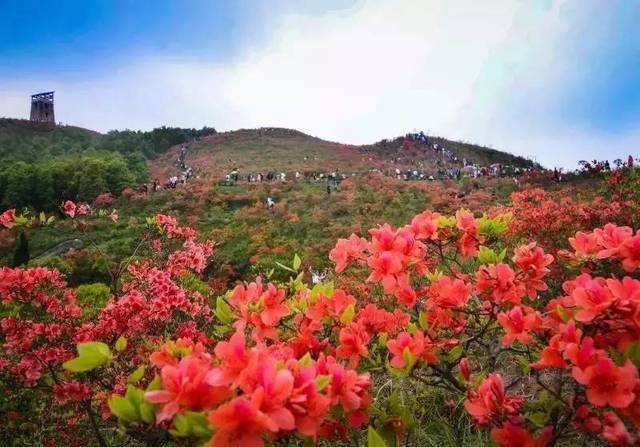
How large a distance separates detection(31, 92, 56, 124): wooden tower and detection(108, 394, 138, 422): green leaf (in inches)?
2488

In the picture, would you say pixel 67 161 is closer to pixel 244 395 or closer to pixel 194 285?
pixel 194 285

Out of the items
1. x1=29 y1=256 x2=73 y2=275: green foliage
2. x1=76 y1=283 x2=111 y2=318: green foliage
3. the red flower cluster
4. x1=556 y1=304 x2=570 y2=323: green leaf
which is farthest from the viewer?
x1=29 y1=256 x2=73 y2=275: green foliage

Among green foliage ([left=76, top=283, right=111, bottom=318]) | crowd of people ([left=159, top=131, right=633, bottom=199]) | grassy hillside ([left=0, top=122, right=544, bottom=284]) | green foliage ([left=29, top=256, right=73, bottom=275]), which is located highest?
crowd of people ([left=159, top=131, right=633, bottom=199])

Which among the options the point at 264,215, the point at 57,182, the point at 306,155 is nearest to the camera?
the point at 264,215

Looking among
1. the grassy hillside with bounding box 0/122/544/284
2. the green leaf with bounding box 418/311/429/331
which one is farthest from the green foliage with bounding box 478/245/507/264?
the grassy hillside with bounding box 0/122/544/284

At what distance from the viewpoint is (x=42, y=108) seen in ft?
179

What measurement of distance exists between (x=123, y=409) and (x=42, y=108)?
→ 65.8 meters

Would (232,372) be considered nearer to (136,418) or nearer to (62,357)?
(136,418)

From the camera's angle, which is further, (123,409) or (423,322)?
(423,322)

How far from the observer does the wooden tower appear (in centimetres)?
5403

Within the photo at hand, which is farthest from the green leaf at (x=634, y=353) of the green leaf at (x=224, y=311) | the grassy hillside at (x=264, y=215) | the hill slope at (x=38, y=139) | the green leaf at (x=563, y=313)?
the hill slope at (x=38, y=139)

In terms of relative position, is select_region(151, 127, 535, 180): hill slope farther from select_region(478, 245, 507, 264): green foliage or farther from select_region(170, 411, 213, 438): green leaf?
select_region(170, 411, 213, 438): green leaf

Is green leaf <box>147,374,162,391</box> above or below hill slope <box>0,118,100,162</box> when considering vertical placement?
below

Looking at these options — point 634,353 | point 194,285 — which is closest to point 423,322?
point 634,353
